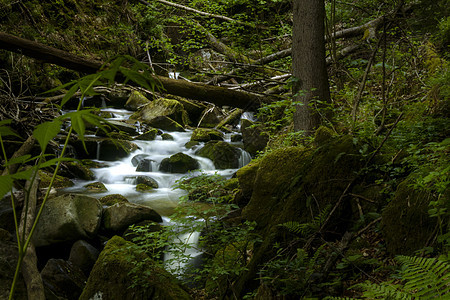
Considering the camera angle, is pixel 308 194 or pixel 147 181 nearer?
pixel 308 194

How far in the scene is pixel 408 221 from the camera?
7.95 ft

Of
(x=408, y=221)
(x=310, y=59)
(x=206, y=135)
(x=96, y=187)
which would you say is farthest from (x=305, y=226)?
(x=206, y=135)

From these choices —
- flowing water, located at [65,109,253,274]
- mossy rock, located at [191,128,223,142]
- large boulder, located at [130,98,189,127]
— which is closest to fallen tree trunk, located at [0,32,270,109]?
flowing water, located at [65,109,253,274]

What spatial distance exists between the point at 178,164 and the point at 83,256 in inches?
210

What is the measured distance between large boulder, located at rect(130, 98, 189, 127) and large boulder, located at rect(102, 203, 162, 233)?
26.6 feet

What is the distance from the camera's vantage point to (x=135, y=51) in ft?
58.4

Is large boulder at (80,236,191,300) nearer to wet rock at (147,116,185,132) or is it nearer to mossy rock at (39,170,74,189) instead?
mossy rock at (39,170,74,189)

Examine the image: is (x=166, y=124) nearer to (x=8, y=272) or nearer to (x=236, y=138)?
(x=236, y=138)

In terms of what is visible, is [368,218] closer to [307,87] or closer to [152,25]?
[307,87]

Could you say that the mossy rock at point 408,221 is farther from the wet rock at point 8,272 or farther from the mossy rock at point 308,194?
the wet rock at point 8,272

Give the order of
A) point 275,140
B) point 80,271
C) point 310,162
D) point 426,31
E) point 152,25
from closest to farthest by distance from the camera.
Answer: point 310,162
point 80,271
point 275,140
point 426,31
point 152,25

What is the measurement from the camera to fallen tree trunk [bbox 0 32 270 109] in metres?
6.15

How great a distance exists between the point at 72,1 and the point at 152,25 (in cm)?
404

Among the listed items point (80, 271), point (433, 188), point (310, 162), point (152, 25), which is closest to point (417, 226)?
point (433, 188)
